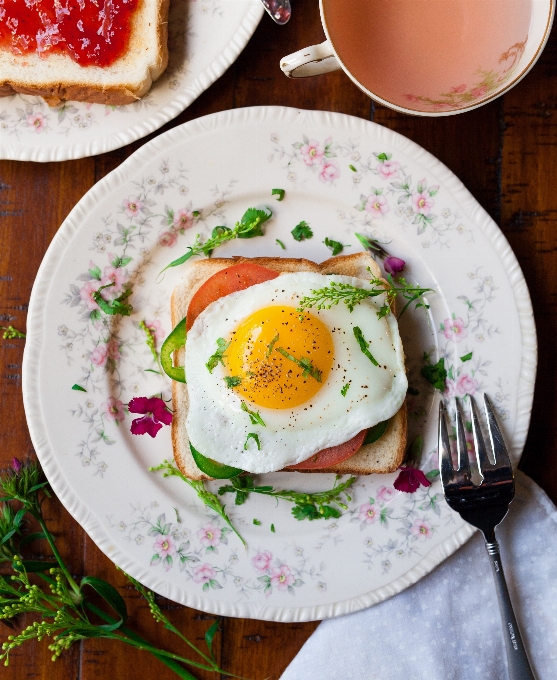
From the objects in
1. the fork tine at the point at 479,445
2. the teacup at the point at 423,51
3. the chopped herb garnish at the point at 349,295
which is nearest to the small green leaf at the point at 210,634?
the fork tine at the point at 479,445

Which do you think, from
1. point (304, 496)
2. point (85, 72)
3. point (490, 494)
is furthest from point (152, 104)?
point (490, 494)

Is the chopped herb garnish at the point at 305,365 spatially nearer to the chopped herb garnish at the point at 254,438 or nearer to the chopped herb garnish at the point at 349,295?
the chopped herb garnish at the point at 349,295

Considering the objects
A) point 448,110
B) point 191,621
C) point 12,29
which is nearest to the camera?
point 448,110

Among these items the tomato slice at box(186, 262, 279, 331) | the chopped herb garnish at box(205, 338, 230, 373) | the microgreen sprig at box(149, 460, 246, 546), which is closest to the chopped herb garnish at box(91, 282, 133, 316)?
the tomato slice at box(186, 262, 279, 331)

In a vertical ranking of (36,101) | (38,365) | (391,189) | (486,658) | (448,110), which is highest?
(36,101)

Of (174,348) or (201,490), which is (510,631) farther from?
(174,348)

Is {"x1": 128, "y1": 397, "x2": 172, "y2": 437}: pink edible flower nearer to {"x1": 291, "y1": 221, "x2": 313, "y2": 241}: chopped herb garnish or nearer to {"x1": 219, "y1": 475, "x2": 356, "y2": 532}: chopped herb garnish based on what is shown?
{"x1": 219, "y1": 475, "x2": 356, "y2": 532}: chopped herb garnish

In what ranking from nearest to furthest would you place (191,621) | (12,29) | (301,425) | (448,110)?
(448,110)
(301,425)
(12,29)
(191,621)

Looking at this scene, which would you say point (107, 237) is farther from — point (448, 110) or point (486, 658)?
point (486, 658)

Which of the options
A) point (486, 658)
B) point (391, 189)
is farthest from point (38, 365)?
point (486, 658)
